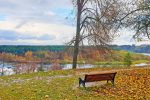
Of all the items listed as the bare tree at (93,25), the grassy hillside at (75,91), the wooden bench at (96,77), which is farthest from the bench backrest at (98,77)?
the bare tree at (93,25)

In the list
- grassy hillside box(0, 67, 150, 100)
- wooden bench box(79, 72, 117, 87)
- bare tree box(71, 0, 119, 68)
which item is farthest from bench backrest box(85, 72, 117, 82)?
bare tree box(71, 0, 119, 68)

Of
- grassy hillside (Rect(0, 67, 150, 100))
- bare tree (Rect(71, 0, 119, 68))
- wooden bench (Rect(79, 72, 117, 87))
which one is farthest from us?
bare tree (Rect(71, 0, 119, 68))

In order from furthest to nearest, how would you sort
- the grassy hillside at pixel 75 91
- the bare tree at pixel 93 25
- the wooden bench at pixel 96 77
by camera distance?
the bare tree at pixel 93 25 < the wooden bench at pixel 96 77 < the grassy hillside at pixel 75 91

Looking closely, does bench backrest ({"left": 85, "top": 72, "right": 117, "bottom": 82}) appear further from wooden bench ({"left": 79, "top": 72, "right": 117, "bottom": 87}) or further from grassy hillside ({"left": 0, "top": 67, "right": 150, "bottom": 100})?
grassy hillside ({"left": 0, "top": 67, "right": 150, "bottom": 100})

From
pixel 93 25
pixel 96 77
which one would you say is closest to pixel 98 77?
pixel 96 77

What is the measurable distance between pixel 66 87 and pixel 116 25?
10761 millimetres

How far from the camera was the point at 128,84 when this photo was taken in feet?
54.4

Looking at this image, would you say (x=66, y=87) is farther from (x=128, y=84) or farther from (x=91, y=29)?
(x=91, y=29)

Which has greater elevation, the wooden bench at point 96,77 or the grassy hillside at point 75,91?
the wooden bench at point 96,77

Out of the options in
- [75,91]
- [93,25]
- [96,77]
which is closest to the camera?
[75,91]

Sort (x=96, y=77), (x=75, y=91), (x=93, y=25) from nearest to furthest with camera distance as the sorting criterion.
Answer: (x=75, y=91) < (x=96, y=77) < (x=93, y=25)

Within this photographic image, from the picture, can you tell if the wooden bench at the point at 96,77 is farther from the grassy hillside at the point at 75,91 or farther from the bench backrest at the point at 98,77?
the grassy hillside at the point at 75,91

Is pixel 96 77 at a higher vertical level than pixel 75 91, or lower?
higher

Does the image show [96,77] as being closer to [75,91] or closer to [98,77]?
[98,77]
